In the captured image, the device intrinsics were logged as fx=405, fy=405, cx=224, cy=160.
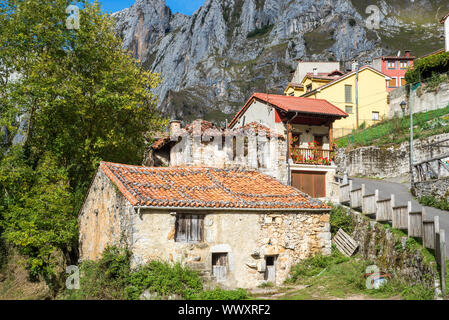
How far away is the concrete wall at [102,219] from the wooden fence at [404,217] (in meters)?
10.0

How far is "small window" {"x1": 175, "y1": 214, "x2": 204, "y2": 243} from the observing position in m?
15.4

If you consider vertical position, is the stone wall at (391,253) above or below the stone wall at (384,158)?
below

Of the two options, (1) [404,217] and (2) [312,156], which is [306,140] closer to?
(2) [312,156]

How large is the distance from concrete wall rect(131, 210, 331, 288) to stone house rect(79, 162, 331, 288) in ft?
0.12

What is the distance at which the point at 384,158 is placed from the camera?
30266 millimetres

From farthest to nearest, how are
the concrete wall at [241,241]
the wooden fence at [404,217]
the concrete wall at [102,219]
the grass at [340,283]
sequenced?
the concrete wall at [102,219], the concrete wall at [241,241], the grass at [340,283], the wooden fence at [404,217]

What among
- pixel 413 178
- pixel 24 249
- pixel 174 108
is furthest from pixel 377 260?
pixel 174 108

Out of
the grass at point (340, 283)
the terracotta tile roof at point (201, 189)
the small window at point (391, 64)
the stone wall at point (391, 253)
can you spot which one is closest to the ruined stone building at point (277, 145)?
the terracotta tile roof at point (201, 189)

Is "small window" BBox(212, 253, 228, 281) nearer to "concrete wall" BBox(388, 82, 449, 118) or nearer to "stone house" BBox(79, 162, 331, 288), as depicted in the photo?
"stone house" BBox(79, 162, 331, 288)

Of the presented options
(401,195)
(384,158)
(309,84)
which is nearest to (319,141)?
(401,195)

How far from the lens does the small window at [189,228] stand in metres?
15.4

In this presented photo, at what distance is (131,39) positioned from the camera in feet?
583

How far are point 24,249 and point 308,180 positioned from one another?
15686 millimetres

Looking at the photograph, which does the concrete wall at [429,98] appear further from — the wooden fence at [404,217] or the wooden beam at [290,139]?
the wooden fence at [404,217]
